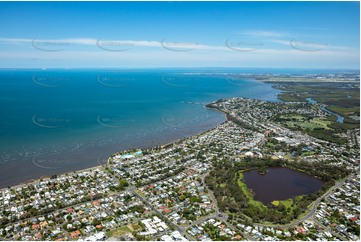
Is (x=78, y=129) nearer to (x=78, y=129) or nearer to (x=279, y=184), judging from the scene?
(x=78, y=129)

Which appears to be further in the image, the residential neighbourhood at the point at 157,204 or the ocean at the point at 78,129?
the ocean at the point at 78,129

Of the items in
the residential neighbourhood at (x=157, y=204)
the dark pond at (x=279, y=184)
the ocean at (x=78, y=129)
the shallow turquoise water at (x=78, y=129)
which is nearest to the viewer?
the residential neighbourhood at (x=157, y=204)

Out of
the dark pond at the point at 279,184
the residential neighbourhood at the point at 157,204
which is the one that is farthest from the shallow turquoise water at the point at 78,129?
the dark pond at the point at 279,184

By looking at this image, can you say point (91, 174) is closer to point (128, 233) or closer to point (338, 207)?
point (128, 233)

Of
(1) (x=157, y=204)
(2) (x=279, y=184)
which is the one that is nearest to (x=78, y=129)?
(1) (x=157, y=204)

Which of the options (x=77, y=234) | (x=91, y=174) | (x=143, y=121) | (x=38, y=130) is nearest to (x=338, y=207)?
(x=77, y=234)

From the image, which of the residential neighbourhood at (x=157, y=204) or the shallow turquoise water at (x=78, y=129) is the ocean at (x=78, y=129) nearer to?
the shallow turquoise water at (x=78, y=129)

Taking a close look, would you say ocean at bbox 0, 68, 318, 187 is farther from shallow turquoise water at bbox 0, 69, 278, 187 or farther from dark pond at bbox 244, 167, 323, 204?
dark pond at bbox 244, 167, 323, 204

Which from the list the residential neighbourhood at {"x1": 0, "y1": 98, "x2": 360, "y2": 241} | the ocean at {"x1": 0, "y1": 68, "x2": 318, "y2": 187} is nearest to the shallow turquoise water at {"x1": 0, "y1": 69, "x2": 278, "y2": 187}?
the ocean at {"x1": 0, "y1": 68, "x2": 318, "y2": 187}
